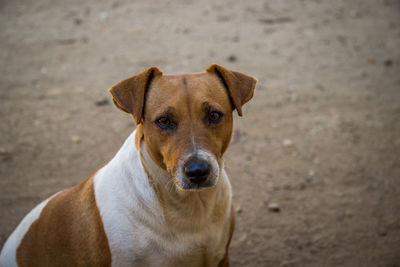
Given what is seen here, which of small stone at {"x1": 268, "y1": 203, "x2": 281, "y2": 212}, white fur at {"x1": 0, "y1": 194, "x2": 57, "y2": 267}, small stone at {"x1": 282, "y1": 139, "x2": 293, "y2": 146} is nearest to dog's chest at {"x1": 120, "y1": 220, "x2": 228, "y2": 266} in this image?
white fur at {"x1": 0, "y1": 194, "x2": 57, "y2": 267}

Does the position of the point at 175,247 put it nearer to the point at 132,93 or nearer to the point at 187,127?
the point at 187,127

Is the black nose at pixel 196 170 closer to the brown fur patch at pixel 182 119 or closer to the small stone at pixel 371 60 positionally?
the brown fur patch at pixel 182 119

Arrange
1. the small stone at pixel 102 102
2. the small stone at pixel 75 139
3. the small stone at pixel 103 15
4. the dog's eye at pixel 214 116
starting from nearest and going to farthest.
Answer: the dog's eye at pixel 214 116 → the small stone at pixel 75 139 → the small stone at pixel 102 102 → the small stone at pixel 103 15

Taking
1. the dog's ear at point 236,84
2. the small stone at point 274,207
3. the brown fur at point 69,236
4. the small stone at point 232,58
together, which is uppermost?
the dog's ear at point 236,84

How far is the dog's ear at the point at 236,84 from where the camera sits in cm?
246

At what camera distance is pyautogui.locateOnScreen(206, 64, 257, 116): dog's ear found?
2461 millimetres

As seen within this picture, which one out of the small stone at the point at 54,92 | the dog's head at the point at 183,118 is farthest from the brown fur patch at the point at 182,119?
the small stone at the point at 54,92

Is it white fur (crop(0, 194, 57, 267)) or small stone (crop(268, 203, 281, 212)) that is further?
small stone (crop(268, 203, 281, 212))

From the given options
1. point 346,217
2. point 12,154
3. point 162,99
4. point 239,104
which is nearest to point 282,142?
point 346,217

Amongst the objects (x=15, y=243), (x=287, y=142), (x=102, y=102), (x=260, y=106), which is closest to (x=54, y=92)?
(x=102, y=102)

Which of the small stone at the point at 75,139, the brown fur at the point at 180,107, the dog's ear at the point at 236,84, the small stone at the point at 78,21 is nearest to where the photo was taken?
the brown fur at the point at 180,107

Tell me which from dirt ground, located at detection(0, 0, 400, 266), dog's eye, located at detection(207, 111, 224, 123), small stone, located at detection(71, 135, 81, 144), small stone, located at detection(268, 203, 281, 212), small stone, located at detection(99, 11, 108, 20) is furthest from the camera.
→ small stone, located at detection(99, 11, 108, 20)

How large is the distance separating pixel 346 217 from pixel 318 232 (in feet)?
1.27

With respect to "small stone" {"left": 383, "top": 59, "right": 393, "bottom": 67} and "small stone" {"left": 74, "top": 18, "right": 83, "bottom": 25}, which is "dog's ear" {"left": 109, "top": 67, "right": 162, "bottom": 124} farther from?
"small stone" {"left": 74, "top": 18, "right": 83, "bottom": 25}
